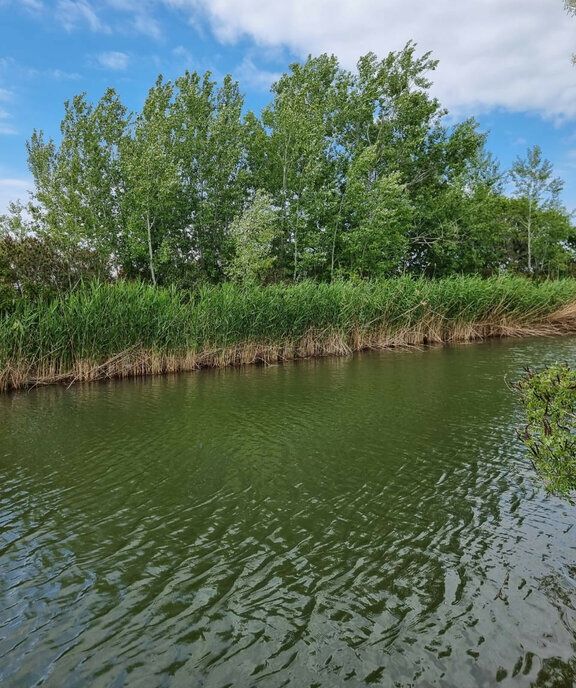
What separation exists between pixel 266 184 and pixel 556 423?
24081 millimetres

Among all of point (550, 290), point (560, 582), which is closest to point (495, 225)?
point (550, 290)

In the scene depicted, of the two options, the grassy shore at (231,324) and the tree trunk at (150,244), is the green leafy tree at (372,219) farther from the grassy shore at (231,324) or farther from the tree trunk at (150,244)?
the tree trunk at (150,244)

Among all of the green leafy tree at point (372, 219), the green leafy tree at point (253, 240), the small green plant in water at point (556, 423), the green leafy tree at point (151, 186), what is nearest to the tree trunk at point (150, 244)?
the green leafy tree at point (151, 186)

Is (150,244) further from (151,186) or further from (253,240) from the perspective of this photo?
(253,240)

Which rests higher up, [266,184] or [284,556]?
[266,184]

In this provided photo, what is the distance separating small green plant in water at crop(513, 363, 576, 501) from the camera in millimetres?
3027

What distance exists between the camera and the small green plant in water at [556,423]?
3.03 meters

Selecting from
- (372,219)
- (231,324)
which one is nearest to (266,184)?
(372,219)

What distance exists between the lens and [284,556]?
3.64 meters

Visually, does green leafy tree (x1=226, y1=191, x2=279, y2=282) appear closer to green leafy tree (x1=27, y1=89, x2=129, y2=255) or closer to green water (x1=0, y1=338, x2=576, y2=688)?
green leafy tree (x1=27, y1=89, x2=129, y2=255)

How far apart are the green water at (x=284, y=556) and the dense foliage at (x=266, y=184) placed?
12.0 m

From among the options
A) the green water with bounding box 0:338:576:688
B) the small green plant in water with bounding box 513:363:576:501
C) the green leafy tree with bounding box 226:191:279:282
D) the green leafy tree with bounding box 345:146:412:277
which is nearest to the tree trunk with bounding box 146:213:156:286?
the green leafy tree with bounding box 226:191:279:282

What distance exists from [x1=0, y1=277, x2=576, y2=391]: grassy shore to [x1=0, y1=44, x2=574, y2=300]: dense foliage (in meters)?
4.49

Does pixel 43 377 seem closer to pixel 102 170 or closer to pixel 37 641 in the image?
pixel 37 641
